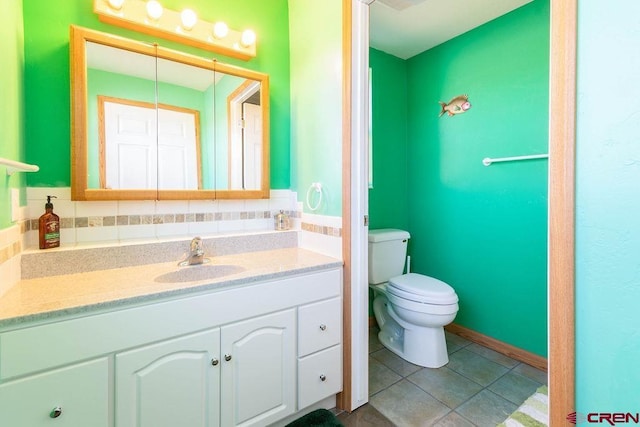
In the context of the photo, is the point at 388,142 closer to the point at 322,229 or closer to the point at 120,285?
the point at 322,229

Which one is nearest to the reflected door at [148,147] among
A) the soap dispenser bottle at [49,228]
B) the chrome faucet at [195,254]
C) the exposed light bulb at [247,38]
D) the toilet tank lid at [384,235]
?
the soap dispenser bottle at [49,228]

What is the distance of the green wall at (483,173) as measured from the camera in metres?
1.85

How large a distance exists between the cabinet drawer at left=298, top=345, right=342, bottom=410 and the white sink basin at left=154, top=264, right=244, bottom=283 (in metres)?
0.55

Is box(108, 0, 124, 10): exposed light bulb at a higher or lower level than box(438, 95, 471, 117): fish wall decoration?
higher

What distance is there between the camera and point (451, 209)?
7.61ft

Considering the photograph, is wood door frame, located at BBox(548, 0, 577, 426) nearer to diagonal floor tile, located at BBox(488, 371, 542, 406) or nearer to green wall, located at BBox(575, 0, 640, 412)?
green wall, located at BBox(575, 0, 640, 412)

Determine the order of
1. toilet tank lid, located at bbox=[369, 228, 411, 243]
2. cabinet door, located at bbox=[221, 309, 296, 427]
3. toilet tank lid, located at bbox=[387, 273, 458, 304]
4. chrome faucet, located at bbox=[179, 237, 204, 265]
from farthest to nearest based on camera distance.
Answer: toilet tank lid, located at bbox=[369, 228, 411, 243] < toilet tank lid, located at bbox=[387, 273, 458, 304] < chrome faucet, located at bbox=[179, 237, 204, 265] < cabinet door, located at bbox=[221, 309, 296, 427]

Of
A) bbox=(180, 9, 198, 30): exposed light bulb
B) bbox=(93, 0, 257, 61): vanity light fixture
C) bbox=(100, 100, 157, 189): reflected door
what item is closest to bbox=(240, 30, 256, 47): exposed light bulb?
bbox=(93, 0, 257, 61): vanity light fixture

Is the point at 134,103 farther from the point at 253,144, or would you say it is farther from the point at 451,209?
the point at 451,209

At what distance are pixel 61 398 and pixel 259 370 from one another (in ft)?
2.13

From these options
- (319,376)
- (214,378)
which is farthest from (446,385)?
(214,378)

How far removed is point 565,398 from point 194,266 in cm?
144

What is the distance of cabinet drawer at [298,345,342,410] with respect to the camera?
1.34m

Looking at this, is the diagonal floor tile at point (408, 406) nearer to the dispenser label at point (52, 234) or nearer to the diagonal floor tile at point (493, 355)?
the diagonal floor tile at point (493, 355)
